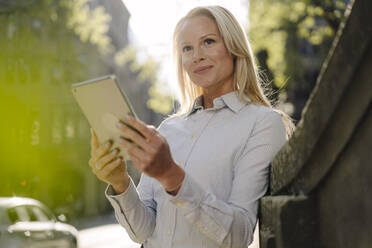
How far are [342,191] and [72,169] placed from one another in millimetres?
33716

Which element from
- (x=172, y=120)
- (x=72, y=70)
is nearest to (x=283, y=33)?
(x=72, y=70)

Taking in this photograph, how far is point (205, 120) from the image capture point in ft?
7.71

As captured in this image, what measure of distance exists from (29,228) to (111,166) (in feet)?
24.9

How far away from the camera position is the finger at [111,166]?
1.85 meters

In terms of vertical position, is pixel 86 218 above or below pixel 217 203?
below

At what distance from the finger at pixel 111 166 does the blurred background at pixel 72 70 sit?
10133 millimetres

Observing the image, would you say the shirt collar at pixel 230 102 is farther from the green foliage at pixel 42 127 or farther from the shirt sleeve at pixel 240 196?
the green foliage at pixel 42 127

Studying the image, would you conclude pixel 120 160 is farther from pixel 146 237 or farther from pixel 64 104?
pixel 64 104

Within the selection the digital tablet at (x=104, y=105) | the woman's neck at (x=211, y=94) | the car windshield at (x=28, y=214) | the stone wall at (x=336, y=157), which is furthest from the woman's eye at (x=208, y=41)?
the car windshield at (x=28, y=214)

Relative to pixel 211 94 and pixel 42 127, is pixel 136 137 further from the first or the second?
pixel 42 127

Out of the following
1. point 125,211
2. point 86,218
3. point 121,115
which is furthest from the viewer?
point 86,218

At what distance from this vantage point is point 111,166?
1861mm

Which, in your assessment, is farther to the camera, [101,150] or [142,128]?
[101,150]

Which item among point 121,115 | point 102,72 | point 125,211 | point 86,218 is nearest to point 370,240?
point 121,115
